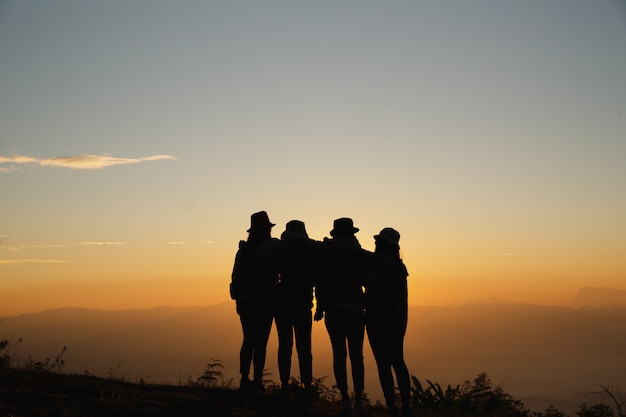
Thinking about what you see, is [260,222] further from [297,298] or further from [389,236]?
[389,236]

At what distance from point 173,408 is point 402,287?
151 inches

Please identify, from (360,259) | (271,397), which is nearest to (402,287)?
(360,259)

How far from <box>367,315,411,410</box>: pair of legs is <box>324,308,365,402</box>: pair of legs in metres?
0.24

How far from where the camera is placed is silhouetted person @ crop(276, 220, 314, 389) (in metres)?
12.7

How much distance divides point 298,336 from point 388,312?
1.72m

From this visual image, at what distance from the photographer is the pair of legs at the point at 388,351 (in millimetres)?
11891

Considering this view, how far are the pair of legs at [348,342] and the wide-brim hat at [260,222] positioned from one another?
206 centimetres

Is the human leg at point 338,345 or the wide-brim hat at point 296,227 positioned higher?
the wide-brim hat at point 296,227

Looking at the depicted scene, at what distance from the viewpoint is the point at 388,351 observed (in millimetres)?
11906

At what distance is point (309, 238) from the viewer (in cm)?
1256

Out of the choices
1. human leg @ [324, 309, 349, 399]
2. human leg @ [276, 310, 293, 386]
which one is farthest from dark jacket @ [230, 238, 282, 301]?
human leg @ [324, 309, 349, 399]

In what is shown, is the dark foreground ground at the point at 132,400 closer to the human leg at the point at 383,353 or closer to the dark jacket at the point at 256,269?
the human leg at the point at 383,353

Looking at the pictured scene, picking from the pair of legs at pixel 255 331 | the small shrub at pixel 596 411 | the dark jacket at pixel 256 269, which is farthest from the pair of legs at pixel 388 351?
the small shrub at pixel 596 411

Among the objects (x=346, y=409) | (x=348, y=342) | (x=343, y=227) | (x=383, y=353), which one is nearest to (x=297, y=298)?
(x=348, y=342)
